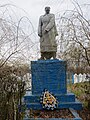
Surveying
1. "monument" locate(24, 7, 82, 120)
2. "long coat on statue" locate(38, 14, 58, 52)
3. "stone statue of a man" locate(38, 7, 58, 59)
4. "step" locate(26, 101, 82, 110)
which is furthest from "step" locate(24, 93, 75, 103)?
"long coat on statue" locate(38, 14, 58, 52)

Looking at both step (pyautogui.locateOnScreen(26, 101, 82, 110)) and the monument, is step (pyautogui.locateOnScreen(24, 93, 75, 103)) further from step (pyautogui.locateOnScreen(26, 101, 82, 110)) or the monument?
step (pyautogui.locateOnScreen(26, 101, 82, 110))

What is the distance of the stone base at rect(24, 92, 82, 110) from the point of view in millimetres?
7859

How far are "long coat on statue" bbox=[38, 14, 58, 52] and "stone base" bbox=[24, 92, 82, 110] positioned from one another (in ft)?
4.43

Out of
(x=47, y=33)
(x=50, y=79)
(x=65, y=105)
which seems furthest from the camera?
(x=47, y=33)

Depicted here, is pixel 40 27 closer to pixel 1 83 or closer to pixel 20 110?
pixel 20 110

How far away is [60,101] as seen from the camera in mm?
8086

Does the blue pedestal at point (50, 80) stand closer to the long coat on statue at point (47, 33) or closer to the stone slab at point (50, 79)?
the stone slab at point (50, 79)

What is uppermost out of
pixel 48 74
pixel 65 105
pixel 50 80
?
pixel 48 74

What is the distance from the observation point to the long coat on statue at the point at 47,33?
8.45 meters

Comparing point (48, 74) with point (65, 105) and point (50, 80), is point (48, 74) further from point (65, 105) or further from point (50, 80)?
point (65, 105)

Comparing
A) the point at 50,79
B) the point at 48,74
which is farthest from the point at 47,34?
the point at 50,79

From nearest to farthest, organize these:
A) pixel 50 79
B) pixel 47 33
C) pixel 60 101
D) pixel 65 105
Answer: pixel 65 105, pixel 60 101, pixel 50 79, pixel 47 33

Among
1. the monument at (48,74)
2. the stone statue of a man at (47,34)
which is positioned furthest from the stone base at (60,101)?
the stone statue of a man at (47,34)

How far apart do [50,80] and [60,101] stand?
66cm
